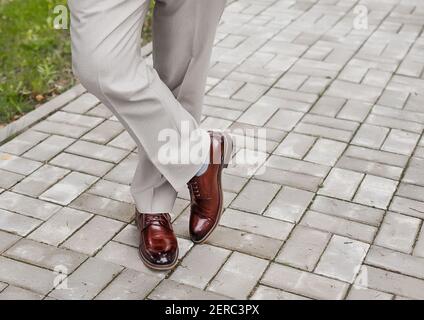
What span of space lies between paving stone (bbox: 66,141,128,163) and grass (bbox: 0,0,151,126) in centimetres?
59

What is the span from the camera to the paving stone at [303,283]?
2564mm

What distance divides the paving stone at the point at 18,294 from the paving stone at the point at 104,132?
128 centimetres

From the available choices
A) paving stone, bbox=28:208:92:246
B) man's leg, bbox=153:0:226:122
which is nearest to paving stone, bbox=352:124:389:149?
man's leg, bbox=153:0:226:122

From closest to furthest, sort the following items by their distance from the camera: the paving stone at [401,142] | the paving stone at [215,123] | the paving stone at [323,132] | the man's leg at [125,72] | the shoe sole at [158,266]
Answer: the man's leg at [125,72] → the shoe sole at [158,266] → the paving stone at [401,142] → the paving stone at [323,132] → the paving stone at [215,123]

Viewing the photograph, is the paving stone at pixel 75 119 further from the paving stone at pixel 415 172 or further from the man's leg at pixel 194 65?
the paving stone at pixel 415 172

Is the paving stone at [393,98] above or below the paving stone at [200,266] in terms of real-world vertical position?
below

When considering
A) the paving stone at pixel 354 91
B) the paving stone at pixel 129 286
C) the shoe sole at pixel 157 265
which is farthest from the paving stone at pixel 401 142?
the paving stone at pixel 129 286

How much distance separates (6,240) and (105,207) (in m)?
0.46

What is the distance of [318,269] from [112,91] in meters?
1.08

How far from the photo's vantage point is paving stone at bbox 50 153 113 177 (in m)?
3.42

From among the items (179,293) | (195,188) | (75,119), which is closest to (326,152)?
(195,188)

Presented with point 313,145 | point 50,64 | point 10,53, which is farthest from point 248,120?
point 10,53

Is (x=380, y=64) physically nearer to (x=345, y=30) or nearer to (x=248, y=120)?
(x=345, y=30)

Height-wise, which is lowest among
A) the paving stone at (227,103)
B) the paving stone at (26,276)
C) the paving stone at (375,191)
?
the paving stone at (375,191)
